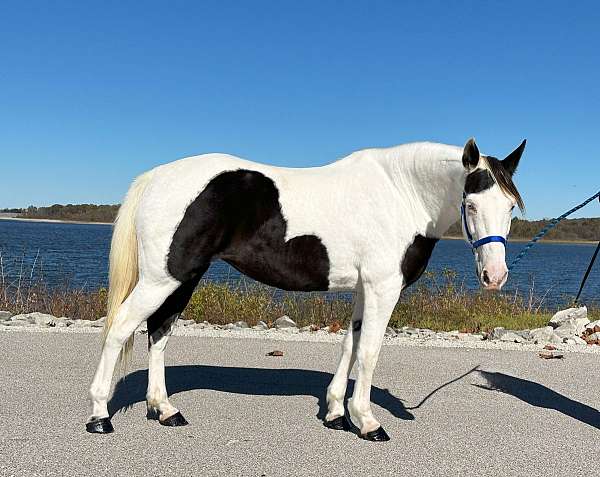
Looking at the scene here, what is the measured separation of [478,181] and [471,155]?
6.7 inches

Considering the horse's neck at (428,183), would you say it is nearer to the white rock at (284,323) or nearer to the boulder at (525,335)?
the boulder at (525,335)

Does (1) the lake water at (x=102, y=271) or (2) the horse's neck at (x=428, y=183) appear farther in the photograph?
(1) the lake water at (x=102, y=271)

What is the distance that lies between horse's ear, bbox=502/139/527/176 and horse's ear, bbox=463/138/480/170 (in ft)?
0.85

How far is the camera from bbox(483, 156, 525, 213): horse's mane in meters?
3.68

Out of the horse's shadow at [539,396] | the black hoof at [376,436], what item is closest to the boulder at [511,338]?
the horse's shadow at [539,396]

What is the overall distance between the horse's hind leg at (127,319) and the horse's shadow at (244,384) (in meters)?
0.67

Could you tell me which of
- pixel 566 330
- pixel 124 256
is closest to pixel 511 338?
pixel 566 330

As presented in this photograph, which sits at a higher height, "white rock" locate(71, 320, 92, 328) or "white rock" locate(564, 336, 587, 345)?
"white rock" locate(564, 336, 587, 345)

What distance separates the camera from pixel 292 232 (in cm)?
412

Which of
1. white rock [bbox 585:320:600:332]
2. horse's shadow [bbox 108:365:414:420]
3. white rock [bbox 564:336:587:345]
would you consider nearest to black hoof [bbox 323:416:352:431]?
horse's shadow [bbox 108:365:414:420]

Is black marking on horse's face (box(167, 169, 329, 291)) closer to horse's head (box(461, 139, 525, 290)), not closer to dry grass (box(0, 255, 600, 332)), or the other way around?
horse's head (box(461, 139, 525, 290))

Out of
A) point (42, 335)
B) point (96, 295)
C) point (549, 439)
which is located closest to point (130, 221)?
point (549, 439)

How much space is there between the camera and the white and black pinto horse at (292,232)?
4.07 m

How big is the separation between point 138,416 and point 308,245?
192cm
